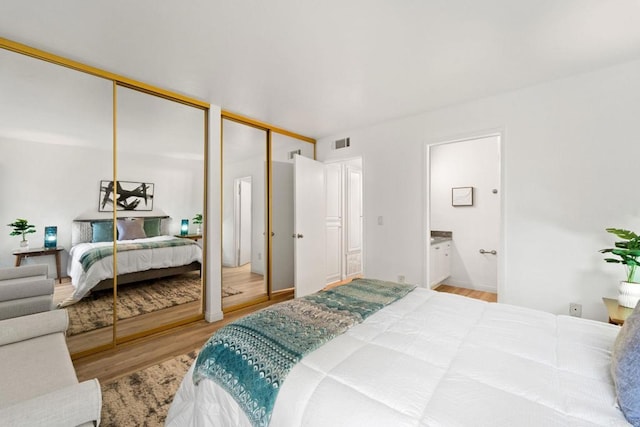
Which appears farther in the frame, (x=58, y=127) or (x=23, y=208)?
(x=58, y=127)

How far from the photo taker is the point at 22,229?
6.92 ft

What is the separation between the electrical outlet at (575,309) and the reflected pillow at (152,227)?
165 inches

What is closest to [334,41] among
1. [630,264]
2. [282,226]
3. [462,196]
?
Result: [282,226]

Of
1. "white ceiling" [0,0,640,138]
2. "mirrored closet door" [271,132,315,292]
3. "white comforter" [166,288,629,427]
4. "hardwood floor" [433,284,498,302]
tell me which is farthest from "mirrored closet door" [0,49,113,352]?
"hardwood floor" [433,284,498,302]

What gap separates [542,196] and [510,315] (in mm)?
1732

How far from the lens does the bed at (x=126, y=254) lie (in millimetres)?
2410

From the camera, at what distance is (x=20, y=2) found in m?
1.67

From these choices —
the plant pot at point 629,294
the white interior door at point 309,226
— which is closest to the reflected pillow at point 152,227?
the white interior door at point 309,226

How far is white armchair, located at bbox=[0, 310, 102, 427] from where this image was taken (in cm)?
96

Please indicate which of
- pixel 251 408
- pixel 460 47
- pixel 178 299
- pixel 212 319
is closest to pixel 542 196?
pixel 460 47

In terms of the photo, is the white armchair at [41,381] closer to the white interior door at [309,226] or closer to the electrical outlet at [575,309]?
the white interior door at [309,226]

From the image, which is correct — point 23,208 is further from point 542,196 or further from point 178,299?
point 542,196

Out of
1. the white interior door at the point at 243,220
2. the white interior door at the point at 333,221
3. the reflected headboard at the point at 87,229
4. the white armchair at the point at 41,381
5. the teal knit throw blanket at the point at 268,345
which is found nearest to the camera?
the white armchair at the point at 41,381

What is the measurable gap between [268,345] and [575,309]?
296 centimetres
